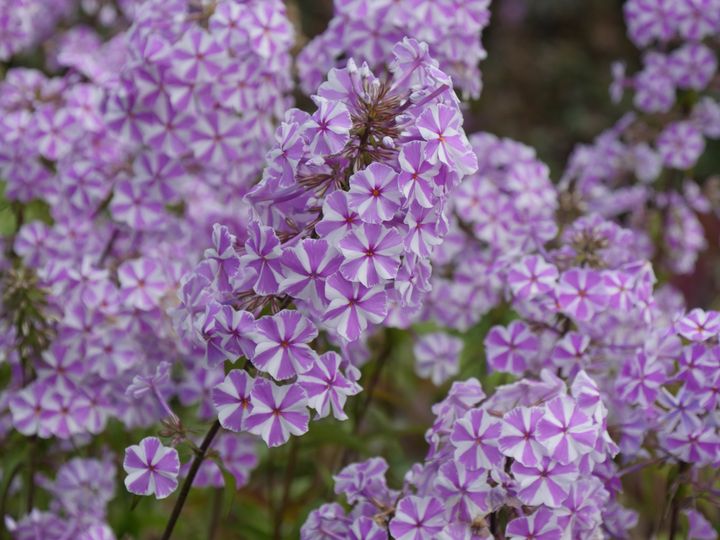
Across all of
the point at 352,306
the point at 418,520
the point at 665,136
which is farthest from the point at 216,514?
the point at 665,136

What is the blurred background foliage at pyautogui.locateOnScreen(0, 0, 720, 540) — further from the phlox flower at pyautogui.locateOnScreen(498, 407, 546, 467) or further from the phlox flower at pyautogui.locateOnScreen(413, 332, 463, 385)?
the phlox flower at pyautogui.locateOnScreen(498, 407, 546, 467)

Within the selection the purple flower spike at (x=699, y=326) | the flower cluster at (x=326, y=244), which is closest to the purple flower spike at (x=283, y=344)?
the flower cluster at (x=326, y=244)

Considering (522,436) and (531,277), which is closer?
(522,436)

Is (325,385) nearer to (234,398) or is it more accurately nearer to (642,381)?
(234,398)

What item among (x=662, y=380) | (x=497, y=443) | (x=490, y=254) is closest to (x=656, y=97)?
(x=490, y=254)

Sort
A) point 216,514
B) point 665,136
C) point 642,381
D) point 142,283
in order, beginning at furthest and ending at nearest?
point 665,136
point 216,514
point 142,283
point 642,381

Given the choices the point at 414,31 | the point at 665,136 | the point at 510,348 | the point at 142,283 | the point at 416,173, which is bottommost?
the point at 416,173

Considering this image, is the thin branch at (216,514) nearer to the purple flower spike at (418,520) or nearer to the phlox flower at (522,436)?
the purple flower spike at (418,520)
